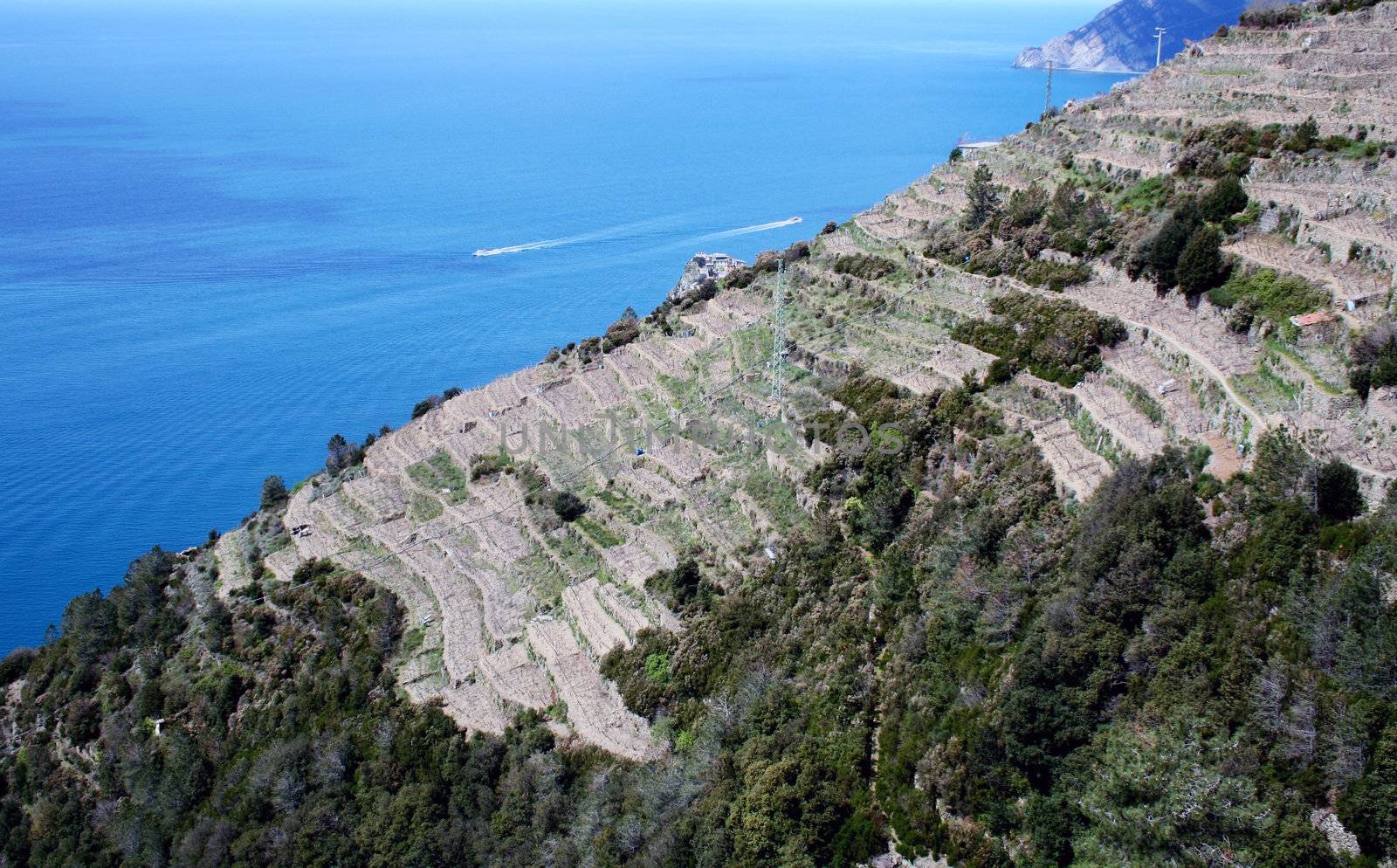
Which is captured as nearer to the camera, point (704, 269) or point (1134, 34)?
point (704, 269)

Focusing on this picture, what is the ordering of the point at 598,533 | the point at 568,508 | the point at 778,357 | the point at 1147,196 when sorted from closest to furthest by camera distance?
the point at 598,533 < the point at 1147,196 < the point at 568,508 < the point at 778,357

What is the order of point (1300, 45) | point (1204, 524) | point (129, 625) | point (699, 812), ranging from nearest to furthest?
1. point (1204, 524)
2. point (699, 812)
3. point (1300, 45)
4. point (129, 625)

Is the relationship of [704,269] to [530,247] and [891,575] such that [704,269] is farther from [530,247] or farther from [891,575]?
[891,575]

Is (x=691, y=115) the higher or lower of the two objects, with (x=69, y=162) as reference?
lower

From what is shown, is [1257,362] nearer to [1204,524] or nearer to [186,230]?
[1204,524]

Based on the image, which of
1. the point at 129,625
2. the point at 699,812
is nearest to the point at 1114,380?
the point at 699,812

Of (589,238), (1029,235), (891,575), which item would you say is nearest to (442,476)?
(891,575)

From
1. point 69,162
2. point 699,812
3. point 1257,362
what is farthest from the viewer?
point 69,162
